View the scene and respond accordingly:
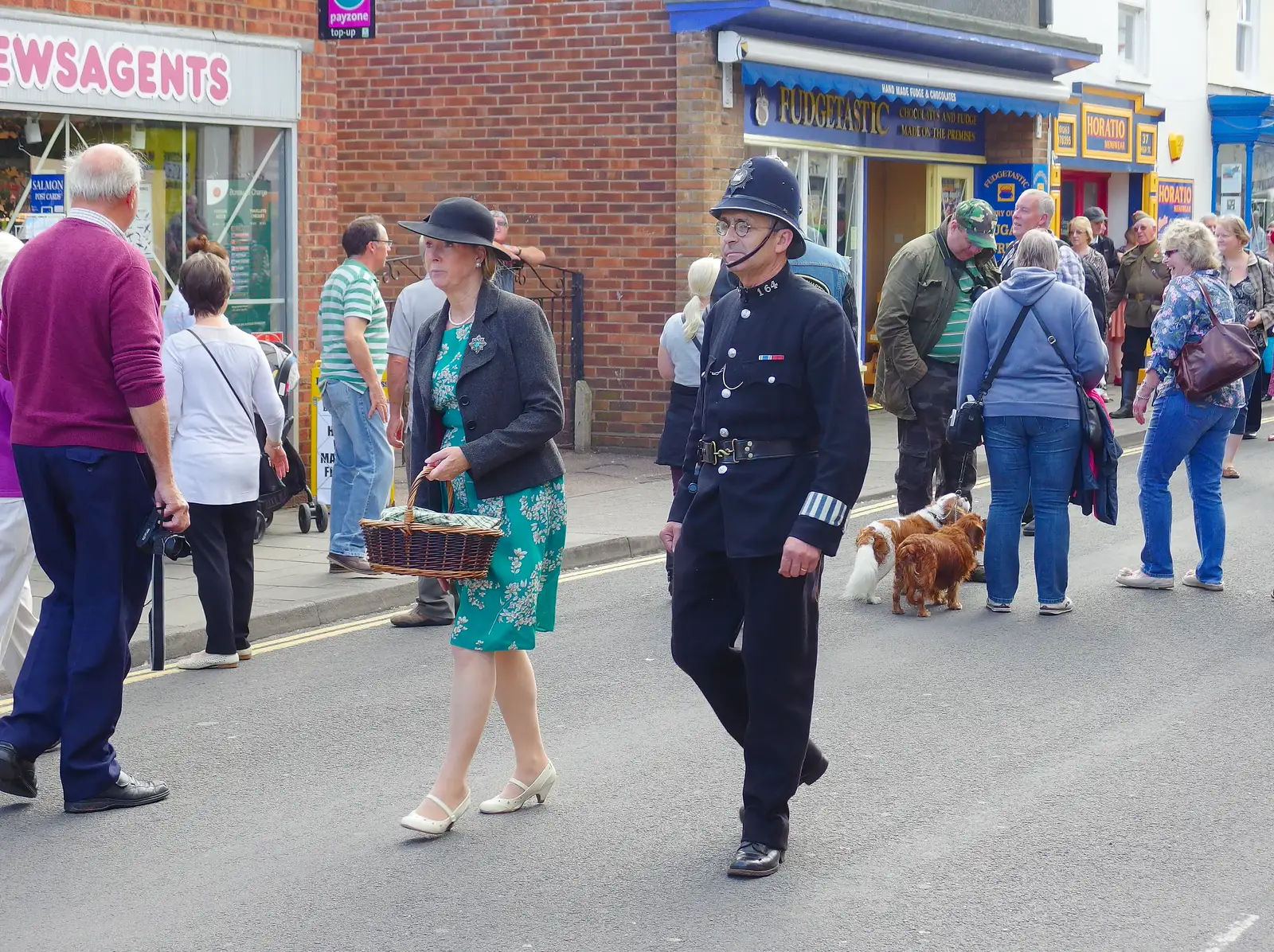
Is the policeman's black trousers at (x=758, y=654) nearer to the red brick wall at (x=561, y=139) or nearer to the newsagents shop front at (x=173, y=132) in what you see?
the newsagents shop front at (x=173, y=132)

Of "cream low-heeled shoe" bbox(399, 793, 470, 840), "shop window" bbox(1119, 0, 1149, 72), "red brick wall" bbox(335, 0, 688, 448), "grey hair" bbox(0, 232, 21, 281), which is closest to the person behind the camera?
"cream low-heeled shoe" bbox(399, 793, 470, 840)

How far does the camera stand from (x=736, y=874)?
513 cm

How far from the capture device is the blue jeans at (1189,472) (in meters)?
9.49

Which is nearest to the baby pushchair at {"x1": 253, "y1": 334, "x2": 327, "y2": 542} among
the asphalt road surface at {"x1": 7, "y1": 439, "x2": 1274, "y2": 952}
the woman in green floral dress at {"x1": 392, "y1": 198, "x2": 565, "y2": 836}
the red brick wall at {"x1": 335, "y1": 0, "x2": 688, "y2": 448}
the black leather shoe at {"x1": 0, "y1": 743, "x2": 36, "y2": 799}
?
the asphalt road surface at {"x1": 7, "y1": 439, "x2": 1274, "y2": 952}

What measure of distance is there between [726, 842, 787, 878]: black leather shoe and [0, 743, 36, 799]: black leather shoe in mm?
2390

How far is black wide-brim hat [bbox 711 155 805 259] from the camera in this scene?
5074 mm

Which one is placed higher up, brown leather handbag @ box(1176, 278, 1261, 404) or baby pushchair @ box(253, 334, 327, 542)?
brown leather handbag @ box(1176, 278, 1261, 404)

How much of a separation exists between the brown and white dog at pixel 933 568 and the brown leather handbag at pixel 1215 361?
1420 mm

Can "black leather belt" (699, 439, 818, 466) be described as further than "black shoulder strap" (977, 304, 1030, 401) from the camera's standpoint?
No

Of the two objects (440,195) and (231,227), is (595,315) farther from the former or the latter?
(231,227)

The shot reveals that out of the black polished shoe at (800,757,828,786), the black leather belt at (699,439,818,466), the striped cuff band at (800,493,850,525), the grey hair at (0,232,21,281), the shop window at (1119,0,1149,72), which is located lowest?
the black polished shoe at (800,757,828,786)

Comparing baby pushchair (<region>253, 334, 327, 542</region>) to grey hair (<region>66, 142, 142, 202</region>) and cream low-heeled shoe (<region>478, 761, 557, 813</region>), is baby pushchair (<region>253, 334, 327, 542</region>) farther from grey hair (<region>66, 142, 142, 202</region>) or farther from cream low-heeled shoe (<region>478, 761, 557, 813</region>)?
cream low-heeled shoe (<region>478, 761, 557, 813</region>)

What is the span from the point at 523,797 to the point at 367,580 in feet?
13.5

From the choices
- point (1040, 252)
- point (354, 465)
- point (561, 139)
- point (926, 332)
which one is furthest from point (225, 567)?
point (561, 139)
